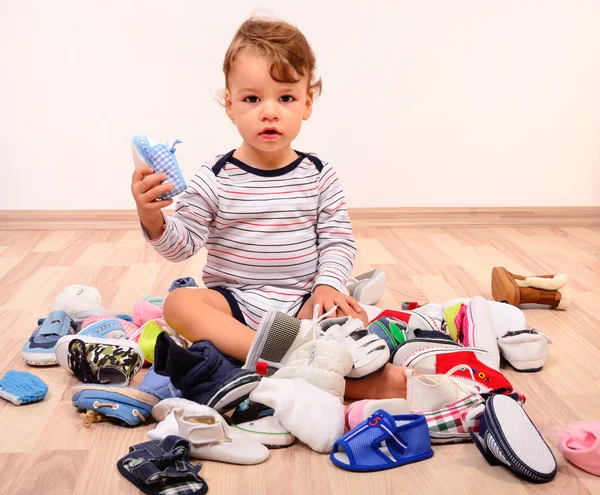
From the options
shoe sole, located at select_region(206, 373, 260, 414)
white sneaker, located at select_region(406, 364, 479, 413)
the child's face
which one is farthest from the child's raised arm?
white sneaker, located at select_region(406, 364, 479, 413)

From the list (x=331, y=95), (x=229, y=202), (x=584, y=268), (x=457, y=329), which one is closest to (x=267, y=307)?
(x=229, y=202)

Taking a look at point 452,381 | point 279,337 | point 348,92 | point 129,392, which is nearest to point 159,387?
point 129,392

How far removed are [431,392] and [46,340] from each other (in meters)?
0.66

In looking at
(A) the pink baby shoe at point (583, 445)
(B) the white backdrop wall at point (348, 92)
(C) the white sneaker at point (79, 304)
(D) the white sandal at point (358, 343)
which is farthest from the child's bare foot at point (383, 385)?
(B) the white backdrop wall at point (348, 92)

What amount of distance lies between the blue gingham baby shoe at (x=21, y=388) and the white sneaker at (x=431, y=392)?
1.75ft

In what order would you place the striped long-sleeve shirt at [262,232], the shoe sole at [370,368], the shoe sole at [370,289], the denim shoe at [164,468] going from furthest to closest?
the shoe sole at [370,289] < the striped long-sleeve shirt at [262,232] < the shoe sole at [370,368] < the denim shoe at [164,468]

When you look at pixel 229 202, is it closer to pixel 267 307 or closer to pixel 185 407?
pixel 267 307

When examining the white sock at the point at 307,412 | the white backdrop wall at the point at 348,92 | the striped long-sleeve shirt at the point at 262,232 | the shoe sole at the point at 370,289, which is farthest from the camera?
the white backdrop wall at the point at 348,92

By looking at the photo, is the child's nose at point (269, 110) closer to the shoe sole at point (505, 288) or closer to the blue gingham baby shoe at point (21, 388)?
the blue gingham baby shoe at point (21, 388)

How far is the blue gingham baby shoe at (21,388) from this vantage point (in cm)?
120

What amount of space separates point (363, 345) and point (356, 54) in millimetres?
1491

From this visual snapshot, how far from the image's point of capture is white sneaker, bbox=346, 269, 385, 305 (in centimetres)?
169

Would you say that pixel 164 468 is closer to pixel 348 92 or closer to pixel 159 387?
pixel 159 387

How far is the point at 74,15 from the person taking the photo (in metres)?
2.44
